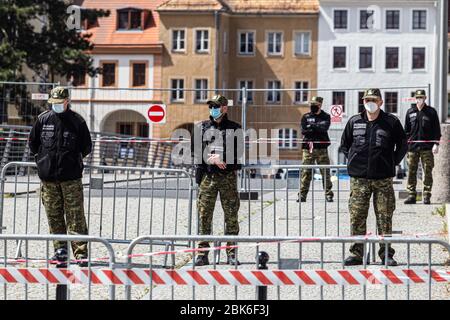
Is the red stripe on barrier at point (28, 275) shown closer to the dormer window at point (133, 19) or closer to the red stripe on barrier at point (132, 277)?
the red stripe on barrier at point (132, 277)

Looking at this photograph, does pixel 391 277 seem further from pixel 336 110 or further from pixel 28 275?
pixel 336 110

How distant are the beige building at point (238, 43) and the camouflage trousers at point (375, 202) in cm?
5879

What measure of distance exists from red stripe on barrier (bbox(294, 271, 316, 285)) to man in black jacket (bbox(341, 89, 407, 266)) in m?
3.93

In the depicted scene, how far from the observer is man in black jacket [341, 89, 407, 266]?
35.1 feet

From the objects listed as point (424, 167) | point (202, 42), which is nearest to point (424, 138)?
point (424, 167)

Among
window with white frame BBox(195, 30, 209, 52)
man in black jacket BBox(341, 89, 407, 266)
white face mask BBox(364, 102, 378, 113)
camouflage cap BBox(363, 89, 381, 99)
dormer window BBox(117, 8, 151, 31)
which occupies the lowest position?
man in black jacket BBox(341, 89, 407, 266)

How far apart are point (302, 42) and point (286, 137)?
4879 centimetres

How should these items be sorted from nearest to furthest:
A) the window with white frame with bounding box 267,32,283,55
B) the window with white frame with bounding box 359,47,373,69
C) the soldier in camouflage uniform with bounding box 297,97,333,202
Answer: the soldier in camouflage uniform with bounding box 297,97,333,202 → the window with white frame with bounding box 359,47,373,69 → the window with white frame with bounding box 267,32,283,55

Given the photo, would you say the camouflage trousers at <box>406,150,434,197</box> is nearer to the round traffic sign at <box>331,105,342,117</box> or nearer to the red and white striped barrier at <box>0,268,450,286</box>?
the round traffic sign at <box>331,105,342,117</box>

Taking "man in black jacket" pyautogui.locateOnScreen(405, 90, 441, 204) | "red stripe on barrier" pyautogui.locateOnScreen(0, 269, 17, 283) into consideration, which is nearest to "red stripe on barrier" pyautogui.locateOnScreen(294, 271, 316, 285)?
"red stripe on barrier" pyautogui.locateOnScreen(0, 269, 17, 283)

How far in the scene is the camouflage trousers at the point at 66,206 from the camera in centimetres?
1068

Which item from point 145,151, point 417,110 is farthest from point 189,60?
point 417,110

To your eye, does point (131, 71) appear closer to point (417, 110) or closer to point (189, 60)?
point (189, 60)

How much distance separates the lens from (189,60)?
6994cm
